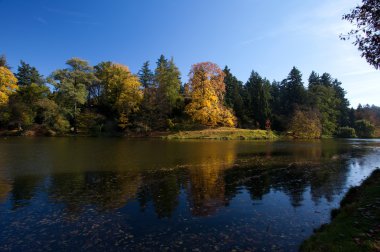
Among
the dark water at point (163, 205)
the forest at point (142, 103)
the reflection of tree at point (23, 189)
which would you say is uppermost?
the forest at point (142, 103)

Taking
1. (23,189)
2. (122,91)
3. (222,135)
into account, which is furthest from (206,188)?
(122,91)

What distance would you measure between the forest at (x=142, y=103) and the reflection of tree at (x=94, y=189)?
5089 centimetres

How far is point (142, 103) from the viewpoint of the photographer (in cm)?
7719

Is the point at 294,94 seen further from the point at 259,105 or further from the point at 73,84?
the point at 73,84

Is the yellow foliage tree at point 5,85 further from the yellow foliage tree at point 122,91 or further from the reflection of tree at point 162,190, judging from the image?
the reflection of tree at point 162,190

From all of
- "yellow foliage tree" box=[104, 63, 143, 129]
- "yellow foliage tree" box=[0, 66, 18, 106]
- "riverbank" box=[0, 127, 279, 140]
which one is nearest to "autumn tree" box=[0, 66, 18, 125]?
"yellow foliage tree" box=[0, 66, 18, 106]

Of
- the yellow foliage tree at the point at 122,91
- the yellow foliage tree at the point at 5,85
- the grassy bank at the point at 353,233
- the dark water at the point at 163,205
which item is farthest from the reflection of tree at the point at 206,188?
the yellow foliage tree at the point at 5,85

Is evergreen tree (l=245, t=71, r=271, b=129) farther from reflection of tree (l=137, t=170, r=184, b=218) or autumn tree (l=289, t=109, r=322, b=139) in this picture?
reflection of tree (l=137, t=170, r=184, b=218)

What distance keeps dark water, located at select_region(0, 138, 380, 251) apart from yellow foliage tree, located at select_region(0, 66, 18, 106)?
185 feet

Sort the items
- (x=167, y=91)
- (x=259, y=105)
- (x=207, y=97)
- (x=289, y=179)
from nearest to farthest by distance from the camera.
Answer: (x=289, y=179), (x=207, y=97), (x=167, y=91), (x=259, y=105)

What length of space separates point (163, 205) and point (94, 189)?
5484 mm

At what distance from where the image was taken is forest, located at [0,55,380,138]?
7231 centimetres

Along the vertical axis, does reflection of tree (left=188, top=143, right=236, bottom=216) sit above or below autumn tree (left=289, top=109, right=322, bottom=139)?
below

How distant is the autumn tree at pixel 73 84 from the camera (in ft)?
250
